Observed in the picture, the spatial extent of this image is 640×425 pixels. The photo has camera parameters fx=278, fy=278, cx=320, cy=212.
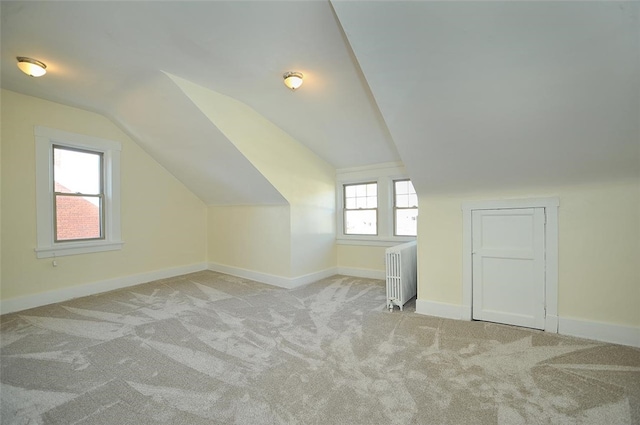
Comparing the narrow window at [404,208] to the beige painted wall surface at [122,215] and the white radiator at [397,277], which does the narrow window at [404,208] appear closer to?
the white radiator at [397,277]

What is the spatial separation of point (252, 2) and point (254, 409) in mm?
2673

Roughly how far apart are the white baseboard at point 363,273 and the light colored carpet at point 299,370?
1492mm

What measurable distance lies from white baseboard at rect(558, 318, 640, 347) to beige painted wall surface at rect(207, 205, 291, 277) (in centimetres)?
337

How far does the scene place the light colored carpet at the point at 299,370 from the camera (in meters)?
1.69

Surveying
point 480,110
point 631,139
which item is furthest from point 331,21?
point 631,139

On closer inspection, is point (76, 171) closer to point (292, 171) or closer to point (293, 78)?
point (292, 171)

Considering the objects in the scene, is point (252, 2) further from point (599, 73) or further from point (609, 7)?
point (599, 73)

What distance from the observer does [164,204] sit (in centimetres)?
499

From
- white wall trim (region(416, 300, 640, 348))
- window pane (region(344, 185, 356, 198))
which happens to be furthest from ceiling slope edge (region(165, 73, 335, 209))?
white wall trim (region(416, 300, 640, 348))

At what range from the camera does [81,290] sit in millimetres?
3961

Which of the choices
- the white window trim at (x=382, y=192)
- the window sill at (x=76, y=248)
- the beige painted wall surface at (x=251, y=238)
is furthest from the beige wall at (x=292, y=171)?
the window sill at (x=76, y=248)

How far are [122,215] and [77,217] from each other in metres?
0.54

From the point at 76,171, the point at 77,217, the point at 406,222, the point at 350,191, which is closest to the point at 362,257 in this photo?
the point at 406,222

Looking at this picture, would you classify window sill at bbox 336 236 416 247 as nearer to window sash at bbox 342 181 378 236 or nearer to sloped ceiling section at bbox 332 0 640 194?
window sash at bbox 342 181 378 236
